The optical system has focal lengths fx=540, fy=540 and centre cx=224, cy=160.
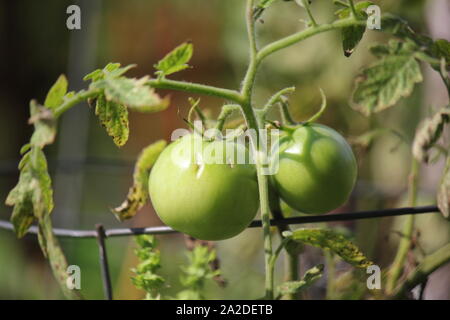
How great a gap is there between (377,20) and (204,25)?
6.18 feet

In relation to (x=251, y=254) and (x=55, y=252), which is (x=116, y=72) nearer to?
(x=55, y=252)

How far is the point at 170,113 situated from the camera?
227cm

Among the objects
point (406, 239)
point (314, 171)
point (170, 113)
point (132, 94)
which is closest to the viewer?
point (132, 94)

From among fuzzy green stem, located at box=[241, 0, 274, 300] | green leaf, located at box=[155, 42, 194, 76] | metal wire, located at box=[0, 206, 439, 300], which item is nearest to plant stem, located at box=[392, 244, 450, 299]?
metal wire, located at box=[0, 206, 439, 300]

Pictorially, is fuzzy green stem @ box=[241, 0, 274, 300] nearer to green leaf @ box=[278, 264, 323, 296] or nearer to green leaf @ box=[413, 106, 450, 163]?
green leaf @ box=[278, 264, 323, 296]

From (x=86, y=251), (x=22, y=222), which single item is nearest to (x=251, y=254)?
(x=86, y=251)

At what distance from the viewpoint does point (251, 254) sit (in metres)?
1.28

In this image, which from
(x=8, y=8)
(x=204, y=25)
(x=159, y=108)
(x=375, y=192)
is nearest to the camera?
(x=159, y=108)

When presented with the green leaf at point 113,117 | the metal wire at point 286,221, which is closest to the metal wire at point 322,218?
the metal wire at point 286,221

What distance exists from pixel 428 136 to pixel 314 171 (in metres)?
0.10

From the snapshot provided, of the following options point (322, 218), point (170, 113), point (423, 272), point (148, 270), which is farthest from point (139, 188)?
point (170, 113)

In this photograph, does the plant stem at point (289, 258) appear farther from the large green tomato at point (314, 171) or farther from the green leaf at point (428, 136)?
the green leaf at point (428, 136)

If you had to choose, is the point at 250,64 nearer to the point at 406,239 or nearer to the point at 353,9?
the point at 353,9

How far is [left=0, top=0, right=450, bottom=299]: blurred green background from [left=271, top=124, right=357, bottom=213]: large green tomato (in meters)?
0.14
